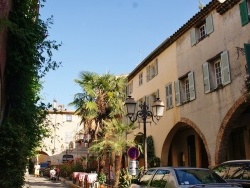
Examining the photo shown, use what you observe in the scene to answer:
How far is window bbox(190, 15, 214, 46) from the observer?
59.3ft

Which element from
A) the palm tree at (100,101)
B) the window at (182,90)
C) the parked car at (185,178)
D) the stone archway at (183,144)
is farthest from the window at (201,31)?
the parked car at (185,178)

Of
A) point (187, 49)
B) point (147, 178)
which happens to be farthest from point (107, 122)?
point (147, 178)

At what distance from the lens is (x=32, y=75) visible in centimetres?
1409

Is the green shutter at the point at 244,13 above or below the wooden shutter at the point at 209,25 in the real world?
below

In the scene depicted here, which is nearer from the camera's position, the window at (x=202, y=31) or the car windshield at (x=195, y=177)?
the car windshield at (x=195, y=177)

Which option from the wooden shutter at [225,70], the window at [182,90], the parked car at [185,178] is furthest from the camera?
the window at [182,90]

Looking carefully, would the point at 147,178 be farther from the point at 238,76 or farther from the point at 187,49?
the point at 187,49

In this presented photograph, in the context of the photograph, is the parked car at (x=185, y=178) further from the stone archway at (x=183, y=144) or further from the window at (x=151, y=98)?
the window at (x=151, y=98)

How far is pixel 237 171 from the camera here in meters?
9.86

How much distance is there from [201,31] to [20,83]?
10.6 meters

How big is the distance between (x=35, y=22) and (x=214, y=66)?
9.19 meters

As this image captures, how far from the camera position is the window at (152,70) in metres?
25.0

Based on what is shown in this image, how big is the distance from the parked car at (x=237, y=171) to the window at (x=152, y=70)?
14.8 meters

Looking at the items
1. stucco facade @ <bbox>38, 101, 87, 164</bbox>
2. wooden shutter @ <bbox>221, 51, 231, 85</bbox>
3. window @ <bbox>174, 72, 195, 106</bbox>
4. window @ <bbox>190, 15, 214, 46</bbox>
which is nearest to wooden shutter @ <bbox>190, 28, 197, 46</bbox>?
window @ <bbox>190, 15, 214, 46</bbox>
